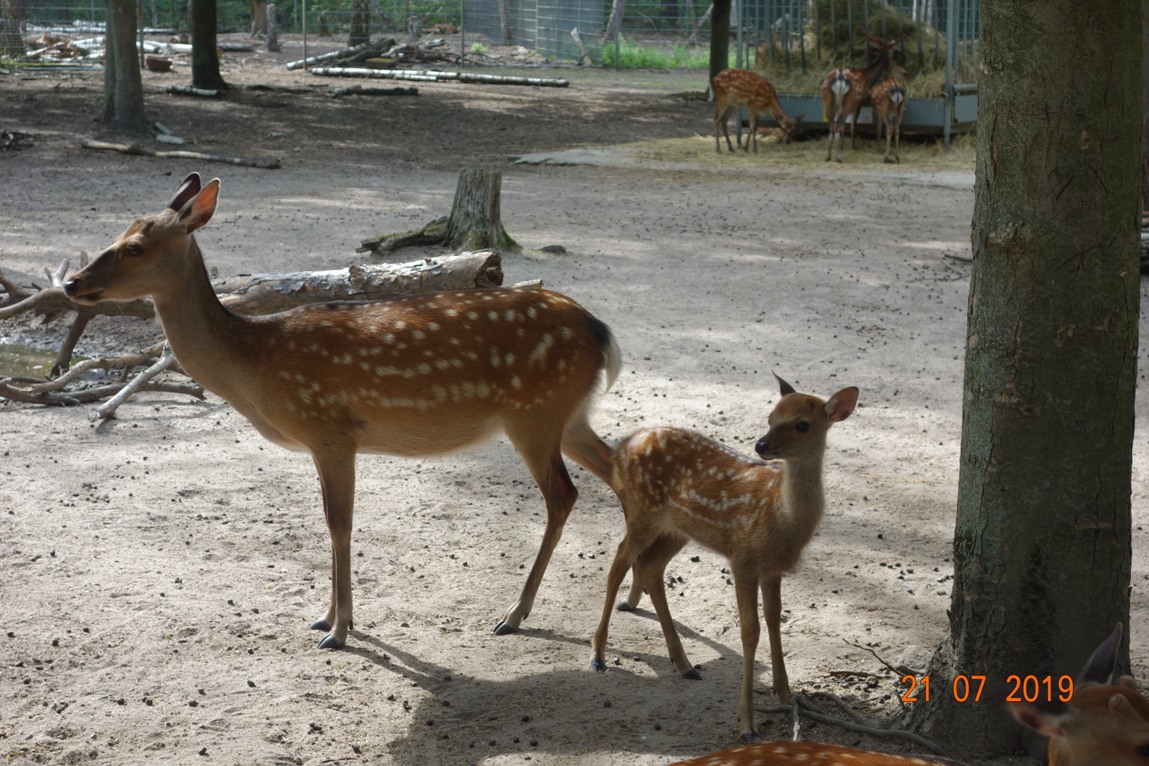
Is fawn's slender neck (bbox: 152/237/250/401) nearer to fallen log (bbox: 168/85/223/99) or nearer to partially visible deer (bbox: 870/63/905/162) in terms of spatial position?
partially visible deer (bbox: 870/63/905/162)

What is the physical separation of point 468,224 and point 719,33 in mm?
14879

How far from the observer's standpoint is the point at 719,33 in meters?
24.2

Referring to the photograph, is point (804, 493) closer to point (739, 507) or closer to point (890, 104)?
point (739, 507)

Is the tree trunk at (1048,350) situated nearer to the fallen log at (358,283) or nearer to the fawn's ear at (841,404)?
the fawn's ear at (841,404)

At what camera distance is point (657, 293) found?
32.7ft

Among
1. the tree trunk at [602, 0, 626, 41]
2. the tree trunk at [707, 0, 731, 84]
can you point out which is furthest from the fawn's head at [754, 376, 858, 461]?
the tree trunk at [602, 0, 626, 41]

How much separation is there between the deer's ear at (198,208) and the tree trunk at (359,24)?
3097cm

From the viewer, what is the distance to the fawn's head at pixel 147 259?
194 inches

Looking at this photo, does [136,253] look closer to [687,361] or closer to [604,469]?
[604,469]

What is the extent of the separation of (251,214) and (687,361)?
6.35m

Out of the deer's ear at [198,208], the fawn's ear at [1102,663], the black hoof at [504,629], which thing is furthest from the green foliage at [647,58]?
the fawn's ear at [1102,663]

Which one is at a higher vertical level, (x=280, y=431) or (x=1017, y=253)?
(x=1017, y=253)

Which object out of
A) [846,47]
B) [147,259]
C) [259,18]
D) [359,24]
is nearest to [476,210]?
[147,259]

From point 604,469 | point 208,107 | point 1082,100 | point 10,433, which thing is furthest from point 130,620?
point 208,107
